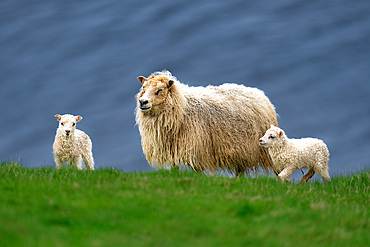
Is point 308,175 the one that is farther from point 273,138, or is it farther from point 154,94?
point 154,94

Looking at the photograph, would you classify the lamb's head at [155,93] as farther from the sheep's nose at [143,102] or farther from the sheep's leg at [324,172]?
the sheep's leg at [324,172]

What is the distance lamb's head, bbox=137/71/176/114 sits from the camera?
37.6 ft

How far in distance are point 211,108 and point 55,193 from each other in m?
5.39

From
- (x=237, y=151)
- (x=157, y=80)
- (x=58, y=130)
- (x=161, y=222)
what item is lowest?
(x=161, y=222)

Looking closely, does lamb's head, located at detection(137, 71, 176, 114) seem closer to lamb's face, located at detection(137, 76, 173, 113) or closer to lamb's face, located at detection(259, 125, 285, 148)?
lamb's face, located at detection(137, 76, 173, 113)

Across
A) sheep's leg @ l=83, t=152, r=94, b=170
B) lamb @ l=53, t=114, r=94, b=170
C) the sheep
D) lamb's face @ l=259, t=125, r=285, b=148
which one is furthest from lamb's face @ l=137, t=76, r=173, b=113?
lamb's face @ l=259, t=125, r=285, b=148

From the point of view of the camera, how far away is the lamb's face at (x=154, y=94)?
450 inches

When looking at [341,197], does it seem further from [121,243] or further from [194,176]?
[121,243]

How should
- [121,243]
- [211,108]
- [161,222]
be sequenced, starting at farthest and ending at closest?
[211,108]
[161,222]
[121,243]

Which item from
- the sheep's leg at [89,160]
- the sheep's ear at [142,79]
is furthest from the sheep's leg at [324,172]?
the sheep's leg at [89,160]

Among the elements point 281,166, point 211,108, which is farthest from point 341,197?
point 211,108

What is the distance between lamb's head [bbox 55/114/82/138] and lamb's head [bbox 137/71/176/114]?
1.48 m

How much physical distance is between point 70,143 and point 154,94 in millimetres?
2153

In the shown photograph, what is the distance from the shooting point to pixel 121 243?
19.6 feet
